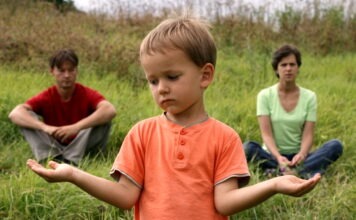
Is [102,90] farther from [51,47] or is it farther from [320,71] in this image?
[320,71]

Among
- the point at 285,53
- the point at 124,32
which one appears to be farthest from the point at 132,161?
the point at 124,32

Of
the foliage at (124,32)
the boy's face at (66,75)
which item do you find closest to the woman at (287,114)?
the boy's face at (66,75)

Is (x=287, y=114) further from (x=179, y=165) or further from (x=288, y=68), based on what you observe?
(x=179, y=165)

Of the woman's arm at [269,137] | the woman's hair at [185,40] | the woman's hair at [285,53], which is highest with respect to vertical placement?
the woman's hair at [185,40]

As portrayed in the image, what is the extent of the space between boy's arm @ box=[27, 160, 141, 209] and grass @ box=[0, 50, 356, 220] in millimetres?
1499

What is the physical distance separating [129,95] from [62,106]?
1.10 meters

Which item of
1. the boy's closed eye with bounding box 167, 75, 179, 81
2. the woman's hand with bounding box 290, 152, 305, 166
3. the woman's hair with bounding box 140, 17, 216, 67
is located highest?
the woman's hair with bounding box 140, 17, 216, 67

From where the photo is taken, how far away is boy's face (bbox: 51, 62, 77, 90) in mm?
4473

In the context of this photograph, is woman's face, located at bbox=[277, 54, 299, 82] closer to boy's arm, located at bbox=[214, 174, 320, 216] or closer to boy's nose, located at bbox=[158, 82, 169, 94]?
boy's arm, located at bbox=[214, 174, 320, 216]

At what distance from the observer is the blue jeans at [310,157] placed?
405cm

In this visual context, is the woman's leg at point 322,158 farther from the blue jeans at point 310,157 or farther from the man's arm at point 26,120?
the man's arm at point 26,120

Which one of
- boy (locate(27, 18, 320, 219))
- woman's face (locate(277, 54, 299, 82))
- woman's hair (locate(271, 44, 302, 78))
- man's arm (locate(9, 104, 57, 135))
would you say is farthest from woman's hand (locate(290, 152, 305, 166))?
boy (locate(27, 18, 320, 219))

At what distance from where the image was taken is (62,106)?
455 cm

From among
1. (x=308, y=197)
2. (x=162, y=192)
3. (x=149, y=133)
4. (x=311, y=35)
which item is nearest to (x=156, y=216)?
(x=162, y=192)
